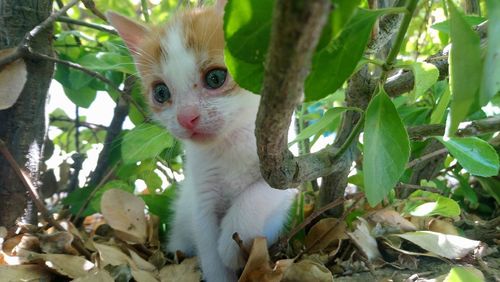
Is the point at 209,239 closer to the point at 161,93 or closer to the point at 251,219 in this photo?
the point at 251,219

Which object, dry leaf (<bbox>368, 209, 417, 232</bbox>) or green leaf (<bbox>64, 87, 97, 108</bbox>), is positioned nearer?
dry leaf (<bbox>368, 209, 417, 232</bbox>)

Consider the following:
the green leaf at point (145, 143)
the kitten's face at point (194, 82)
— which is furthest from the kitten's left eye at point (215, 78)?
the green leaf at point (145, 143)

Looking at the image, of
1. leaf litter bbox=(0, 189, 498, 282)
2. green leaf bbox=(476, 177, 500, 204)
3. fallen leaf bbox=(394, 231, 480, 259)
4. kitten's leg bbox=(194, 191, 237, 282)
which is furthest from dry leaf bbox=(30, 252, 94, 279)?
green leaf bbox=(476, 177, 500, 204)

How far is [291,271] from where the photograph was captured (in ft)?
2.71

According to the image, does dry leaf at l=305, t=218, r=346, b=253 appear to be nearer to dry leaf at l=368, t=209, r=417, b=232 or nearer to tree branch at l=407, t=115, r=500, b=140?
dry leaf at l=368, t=209, r=417, b=232

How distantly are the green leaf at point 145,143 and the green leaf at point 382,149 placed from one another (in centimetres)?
68

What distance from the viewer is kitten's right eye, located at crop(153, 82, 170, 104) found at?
1.12 m

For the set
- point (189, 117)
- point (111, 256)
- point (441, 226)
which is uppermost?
point (189, 117)

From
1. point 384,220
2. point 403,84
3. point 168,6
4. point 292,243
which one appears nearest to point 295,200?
point 292,243

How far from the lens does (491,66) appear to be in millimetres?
422

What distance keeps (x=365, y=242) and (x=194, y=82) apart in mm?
463

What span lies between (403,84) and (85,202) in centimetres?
80

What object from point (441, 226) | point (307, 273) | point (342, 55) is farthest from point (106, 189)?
point (342, 55)

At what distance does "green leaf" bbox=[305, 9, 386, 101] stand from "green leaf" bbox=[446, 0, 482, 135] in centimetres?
7
